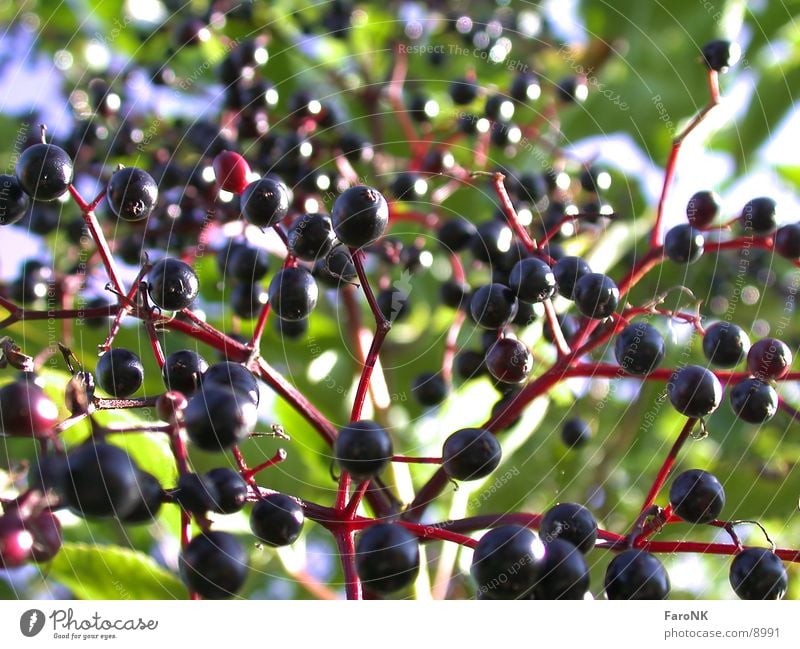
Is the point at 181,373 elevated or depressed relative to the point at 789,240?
depressed

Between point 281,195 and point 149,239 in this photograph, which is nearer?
point 281,195

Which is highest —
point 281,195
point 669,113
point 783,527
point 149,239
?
point 669,113

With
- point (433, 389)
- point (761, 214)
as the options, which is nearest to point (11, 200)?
point (433, 389)

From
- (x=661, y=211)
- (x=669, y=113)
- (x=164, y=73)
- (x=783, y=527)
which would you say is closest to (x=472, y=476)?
(x=661, y=211)

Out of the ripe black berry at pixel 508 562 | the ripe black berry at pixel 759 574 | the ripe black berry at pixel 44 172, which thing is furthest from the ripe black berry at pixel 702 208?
the ripe black berry at pixel 44 172

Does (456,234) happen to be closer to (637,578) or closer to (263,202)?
(263,202)

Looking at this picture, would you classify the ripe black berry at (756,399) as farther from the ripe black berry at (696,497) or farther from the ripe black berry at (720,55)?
the ripe black berry at (720,55)
